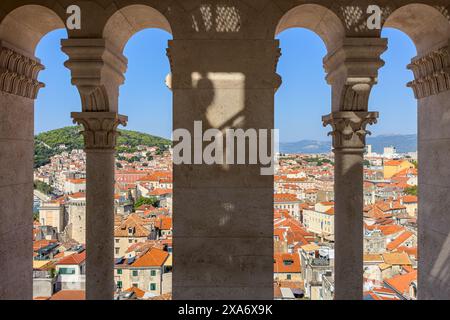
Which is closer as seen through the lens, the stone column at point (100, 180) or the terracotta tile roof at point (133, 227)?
the stone column at point (100, 180)

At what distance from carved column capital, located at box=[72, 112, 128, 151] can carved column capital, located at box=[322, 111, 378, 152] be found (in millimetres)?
3968

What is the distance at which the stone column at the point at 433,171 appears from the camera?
19.6ft

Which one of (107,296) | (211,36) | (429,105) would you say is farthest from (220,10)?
(107,296)

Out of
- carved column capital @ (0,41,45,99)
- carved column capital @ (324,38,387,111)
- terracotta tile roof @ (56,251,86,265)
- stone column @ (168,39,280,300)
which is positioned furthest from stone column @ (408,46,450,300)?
terracotta tile roof @ (56,251,86,265)

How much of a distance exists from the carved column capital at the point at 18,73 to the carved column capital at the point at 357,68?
5.63 meters

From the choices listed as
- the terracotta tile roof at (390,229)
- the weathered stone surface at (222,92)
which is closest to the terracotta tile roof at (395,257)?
the terracotta tile roof at (390,229)

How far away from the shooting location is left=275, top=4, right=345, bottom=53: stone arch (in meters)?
5.58

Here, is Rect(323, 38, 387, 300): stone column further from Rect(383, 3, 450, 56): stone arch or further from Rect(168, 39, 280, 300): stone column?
Rect(383, 3, 450, 56): stone arch

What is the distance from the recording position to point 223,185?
18.4ft

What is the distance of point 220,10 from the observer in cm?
555

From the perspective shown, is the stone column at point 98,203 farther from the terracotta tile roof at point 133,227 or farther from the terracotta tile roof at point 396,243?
the terracotta tile roof at point 396,243
